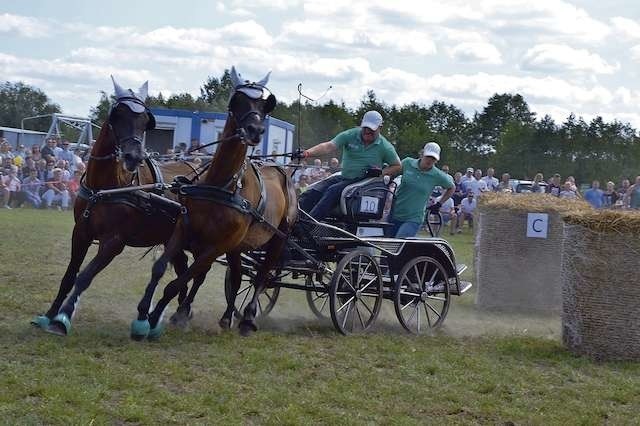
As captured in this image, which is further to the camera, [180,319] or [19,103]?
[19,103]

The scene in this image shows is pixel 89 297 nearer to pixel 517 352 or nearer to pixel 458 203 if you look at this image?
pixel 517 352

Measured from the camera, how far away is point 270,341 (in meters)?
8.08

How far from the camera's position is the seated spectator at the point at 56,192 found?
76.7 ft

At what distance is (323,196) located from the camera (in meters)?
9.58

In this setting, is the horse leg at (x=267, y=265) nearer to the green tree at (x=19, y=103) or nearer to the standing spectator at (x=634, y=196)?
the standing spectator at (x=634, y=196)

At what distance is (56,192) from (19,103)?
40.2 meters

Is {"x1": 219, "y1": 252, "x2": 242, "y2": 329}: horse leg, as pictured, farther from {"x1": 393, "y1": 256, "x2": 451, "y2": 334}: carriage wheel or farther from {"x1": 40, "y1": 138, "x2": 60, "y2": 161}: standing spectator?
{"x1": 40, "y1": 138, "x2": 60, "y2": 161}: standing spectator

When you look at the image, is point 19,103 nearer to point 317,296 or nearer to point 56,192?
point 56,192

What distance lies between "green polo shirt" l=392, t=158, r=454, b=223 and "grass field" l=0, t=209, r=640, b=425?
1.16m

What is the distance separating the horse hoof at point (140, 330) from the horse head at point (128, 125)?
121 cm

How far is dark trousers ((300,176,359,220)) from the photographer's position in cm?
951

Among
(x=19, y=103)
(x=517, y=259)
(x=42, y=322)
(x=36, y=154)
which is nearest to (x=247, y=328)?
(x=42, y=322)

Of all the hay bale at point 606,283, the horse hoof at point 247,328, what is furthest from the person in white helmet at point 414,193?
the hay bale at point 606,283

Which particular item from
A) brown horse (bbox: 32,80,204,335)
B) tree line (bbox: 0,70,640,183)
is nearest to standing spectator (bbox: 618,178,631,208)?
tree line (bbox: 0,70,640,183)
